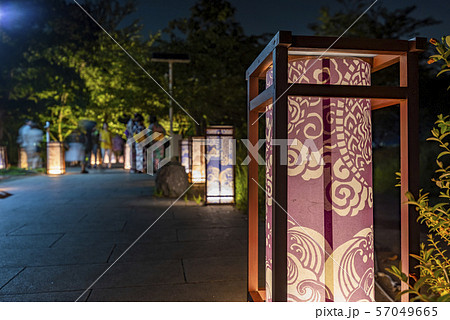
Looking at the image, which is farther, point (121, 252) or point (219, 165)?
point (219, 165)

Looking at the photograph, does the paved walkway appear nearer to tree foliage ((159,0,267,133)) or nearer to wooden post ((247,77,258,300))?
wooden post ((247,77,258,300))

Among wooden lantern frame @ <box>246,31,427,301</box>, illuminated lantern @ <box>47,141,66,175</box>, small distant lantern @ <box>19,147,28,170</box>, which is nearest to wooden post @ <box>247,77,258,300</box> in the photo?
wooden lantern frame @ <box>246,31,427,301</box>

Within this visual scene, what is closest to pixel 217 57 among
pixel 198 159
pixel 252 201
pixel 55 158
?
pixel 198 159

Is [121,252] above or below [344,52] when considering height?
below

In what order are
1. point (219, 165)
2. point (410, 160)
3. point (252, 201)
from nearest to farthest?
point (410, 160) < point (252, 201) < point (219, 165)

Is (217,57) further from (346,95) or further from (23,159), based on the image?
(23,159)

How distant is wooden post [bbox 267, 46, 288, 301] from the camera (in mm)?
1667

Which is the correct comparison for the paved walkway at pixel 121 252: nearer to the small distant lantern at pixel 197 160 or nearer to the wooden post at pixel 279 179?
the wooden post at pixel 279 179

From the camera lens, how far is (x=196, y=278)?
11.9ft

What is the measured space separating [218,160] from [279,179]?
22.8ft

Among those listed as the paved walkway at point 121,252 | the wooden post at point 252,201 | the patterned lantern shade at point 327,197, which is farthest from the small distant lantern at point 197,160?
the patterned lantern shade at point 327,197

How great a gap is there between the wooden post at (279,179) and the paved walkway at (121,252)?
1.53 metres

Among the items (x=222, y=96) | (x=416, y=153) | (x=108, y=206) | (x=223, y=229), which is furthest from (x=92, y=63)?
(x=416, y=153)

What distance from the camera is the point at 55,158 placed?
19.5 m
